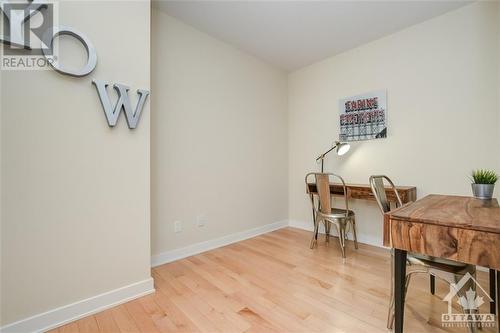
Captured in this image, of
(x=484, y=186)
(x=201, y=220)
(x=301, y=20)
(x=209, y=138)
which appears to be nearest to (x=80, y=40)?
(x=209, y=138)

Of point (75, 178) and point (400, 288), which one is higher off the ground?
point (75, 178)

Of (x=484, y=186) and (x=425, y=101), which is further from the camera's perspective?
(x=425, y=101)

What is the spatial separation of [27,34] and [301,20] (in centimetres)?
218

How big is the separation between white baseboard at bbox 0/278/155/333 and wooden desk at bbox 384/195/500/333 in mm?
1628

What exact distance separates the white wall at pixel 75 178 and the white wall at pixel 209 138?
503 mm

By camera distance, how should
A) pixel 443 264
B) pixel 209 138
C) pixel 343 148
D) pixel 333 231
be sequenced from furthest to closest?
1. pixel 333 231
2. pixel 343 148
3. pixel 209 138
4. pixel 443 264

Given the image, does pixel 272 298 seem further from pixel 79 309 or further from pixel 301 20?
pixel 301 20

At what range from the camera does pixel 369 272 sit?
6.55 feet

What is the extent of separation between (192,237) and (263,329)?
1.33 m

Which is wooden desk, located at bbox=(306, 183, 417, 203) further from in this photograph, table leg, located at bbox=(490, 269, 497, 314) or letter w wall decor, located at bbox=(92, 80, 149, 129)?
letter w wall decor, located at bbox=(92, 80, 149, 129)

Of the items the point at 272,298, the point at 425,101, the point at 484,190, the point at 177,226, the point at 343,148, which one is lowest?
the point at 272,298

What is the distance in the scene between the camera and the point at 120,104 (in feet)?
5.10

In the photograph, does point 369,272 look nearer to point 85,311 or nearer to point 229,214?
point 229,214

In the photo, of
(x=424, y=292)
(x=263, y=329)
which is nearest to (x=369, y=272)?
(x=424, y=292)
